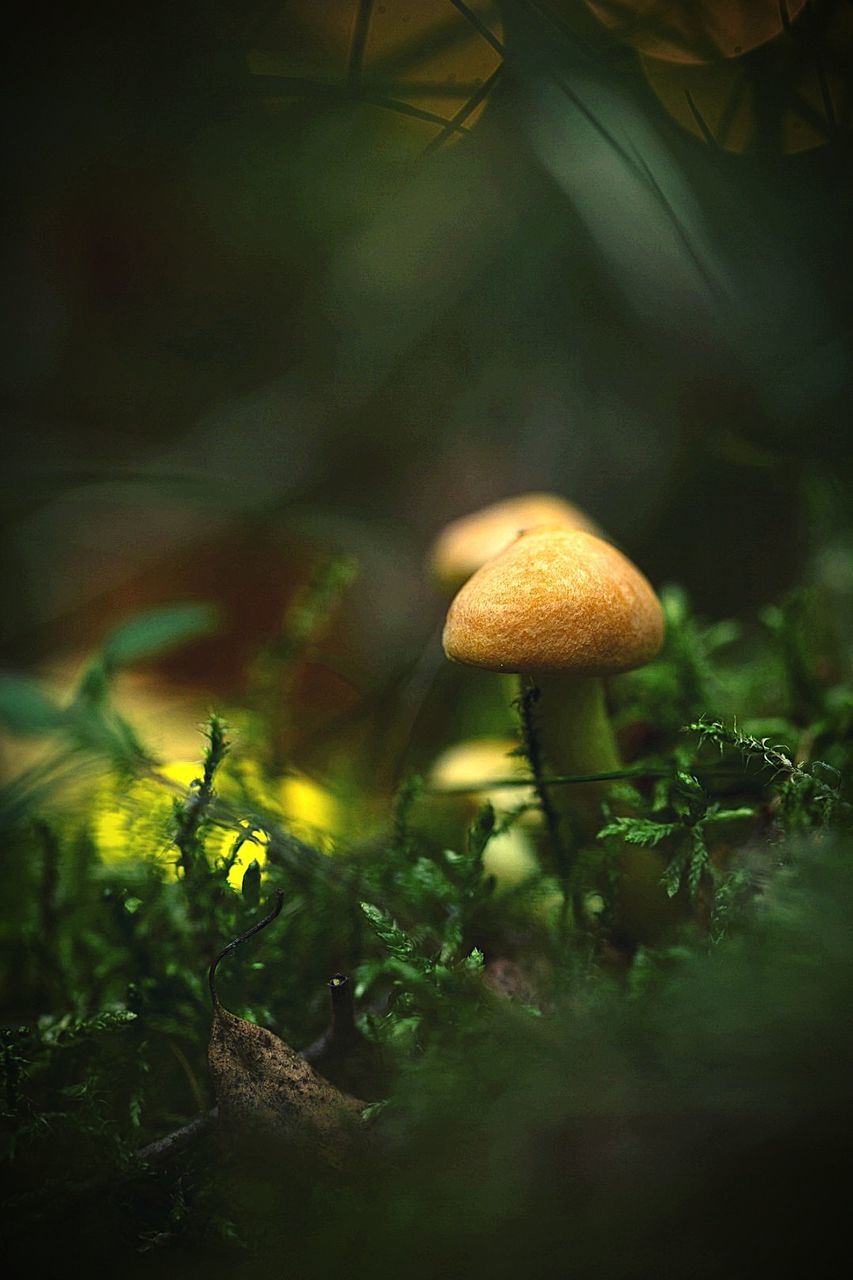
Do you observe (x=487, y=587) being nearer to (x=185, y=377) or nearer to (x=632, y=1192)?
(x=632, y=1192)

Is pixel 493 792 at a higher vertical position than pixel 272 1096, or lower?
higher

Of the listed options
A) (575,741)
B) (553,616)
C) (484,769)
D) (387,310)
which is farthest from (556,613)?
(387,310)

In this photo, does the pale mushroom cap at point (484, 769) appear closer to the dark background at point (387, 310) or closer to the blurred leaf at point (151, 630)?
the blurred leaf at point (151, 630)

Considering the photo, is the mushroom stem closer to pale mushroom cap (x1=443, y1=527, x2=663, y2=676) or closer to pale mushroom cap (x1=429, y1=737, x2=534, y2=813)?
pale mushroom cap (x1=429, y1=737, x2=534, y2=813)

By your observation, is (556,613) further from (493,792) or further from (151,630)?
(151,630)

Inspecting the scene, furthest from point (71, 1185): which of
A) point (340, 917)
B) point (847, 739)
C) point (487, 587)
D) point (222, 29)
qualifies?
point (222, 29)

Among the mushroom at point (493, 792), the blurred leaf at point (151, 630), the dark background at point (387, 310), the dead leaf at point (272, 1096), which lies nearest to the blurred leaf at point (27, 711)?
the blurred leaf at point (151, 630)
